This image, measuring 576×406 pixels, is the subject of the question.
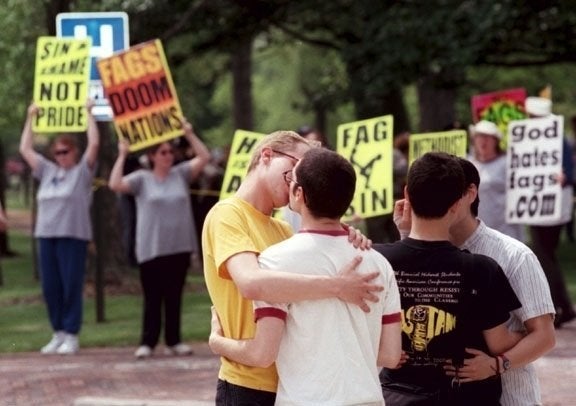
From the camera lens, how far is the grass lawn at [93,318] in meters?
14.0

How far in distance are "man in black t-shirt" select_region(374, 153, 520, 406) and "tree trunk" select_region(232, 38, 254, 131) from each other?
25.2 metres

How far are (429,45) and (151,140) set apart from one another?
8195 mm

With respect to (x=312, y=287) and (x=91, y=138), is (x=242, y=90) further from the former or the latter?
(x=312, y=287)

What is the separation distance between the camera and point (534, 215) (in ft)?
40.8

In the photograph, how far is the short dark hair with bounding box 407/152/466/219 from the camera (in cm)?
472

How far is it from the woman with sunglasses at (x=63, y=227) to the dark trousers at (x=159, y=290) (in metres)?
0.90

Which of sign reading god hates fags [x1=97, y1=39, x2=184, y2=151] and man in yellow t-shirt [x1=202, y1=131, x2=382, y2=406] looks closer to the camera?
man in yellow t-shirt [x1=202, y1=131, x2=382, y2=406]

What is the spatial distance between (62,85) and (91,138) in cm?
69

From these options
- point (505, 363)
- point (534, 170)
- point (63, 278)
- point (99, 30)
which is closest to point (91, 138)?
point (63, 278)

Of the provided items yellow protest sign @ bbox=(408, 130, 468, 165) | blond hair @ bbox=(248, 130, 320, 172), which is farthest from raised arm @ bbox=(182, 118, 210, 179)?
blond hair @ bbox=(248, 130, 320, 172)

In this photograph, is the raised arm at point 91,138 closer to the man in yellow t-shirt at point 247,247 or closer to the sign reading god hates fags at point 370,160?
the sign reading god hates fags at point 370,160

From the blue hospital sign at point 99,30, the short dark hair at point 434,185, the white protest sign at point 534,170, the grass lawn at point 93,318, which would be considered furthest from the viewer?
the blue hospital sign at point 99,30

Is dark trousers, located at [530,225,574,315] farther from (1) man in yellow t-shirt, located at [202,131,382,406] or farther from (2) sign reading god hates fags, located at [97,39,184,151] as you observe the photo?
(1) man in yellow t-shirt, located at [202,131,382,406]

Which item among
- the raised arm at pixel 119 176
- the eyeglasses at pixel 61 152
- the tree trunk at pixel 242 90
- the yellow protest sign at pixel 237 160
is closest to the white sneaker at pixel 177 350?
the raised arm at pixel 119 176
